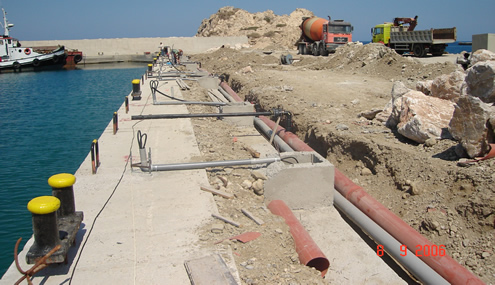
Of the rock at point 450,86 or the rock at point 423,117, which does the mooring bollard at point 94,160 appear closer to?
the rock at point 423,117

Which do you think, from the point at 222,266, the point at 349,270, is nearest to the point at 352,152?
the point at 349,270

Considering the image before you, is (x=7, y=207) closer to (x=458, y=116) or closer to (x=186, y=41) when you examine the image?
(x=458, y=116)

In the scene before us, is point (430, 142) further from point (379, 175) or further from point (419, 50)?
point (419, 50)

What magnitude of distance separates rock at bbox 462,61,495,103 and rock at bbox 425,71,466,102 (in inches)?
34.9

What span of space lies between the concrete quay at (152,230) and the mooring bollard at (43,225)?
12.0 inches

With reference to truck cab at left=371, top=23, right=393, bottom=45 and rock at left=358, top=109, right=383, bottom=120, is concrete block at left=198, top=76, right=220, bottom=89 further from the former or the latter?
truck cab at left=371, top=23, right=393, bottom=45

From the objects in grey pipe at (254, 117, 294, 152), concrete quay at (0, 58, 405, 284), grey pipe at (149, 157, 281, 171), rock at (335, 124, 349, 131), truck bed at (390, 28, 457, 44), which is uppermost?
truck bed at (390, 28, 457, 44)

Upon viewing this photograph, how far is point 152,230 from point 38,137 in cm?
1237

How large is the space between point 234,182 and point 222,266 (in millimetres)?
2872

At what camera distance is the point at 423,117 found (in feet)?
27.7

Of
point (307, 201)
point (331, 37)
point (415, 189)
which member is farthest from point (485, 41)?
point (331, 37)

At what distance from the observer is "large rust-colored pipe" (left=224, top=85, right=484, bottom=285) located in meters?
5.04

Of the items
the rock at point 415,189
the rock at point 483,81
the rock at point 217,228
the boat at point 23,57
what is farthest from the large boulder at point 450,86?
the boat at point 23,57

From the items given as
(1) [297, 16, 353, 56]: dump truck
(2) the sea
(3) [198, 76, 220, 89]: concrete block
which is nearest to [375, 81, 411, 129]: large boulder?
(2) the sea
